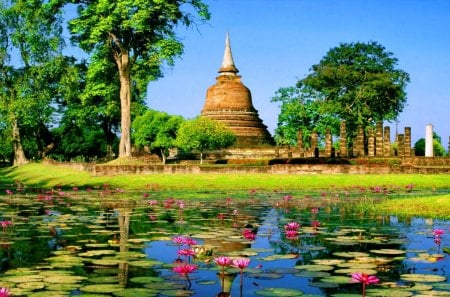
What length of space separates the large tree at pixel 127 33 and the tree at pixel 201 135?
771 inches

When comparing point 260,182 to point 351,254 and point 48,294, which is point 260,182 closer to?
point 351,254

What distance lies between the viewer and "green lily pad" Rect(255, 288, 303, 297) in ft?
15.7

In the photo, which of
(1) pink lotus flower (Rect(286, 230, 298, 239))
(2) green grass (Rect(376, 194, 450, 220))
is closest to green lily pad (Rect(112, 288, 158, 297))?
(1) pink lotus flower (Rect(286, 230, 298, 239))

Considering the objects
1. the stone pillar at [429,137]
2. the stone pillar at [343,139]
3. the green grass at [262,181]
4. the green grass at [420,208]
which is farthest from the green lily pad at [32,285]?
the stone pillar at [429,137]

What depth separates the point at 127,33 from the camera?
31.2m

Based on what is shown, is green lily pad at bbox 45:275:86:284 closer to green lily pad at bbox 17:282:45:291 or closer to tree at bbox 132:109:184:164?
green lily pad at bbox 17:282:45:291

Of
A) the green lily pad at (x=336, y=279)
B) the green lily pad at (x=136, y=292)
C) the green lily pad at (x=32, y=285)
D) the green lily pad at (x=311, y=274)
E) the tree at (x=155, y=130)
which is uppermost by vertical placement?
the tree at (x=155, y=130)

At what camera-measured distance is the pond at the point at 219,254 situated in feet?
16.7

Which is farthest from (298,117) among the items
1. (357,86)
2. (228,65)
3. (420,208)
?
(420,208)

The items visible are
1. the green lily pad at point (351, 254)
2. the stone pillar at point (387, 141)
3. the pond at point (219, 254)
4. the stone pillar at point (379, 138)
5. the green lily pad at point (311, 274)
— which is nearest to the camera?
the pond at point (219, 254)

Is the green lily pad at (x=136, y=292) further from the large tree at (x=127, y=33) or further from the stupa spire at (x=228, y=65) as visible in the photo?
the stupa spire at (x=228, y=65)

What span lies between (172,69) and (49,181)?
8812mm

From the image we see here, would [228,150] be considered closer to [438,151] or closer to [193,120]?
[193,120]

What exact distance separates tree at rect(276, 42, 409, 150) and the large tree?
2174 centimetres
